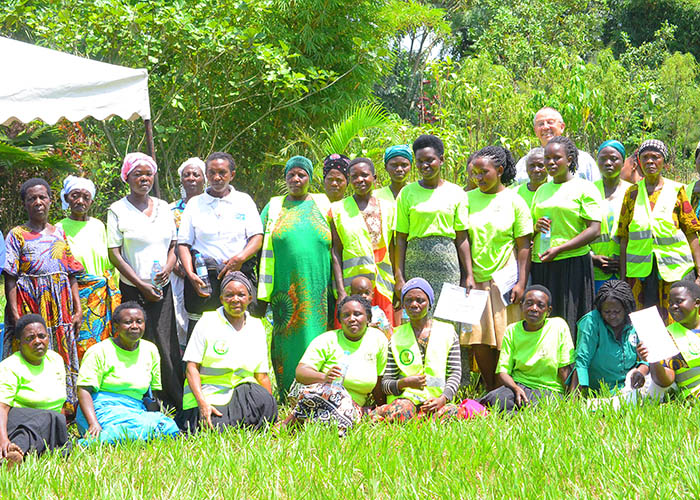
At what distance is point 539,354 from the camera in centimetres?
557

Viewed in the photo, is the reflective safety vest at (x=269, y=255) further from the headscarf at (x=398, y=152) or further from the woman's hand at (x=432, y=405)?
the woman's hand at (x=432, y=405)

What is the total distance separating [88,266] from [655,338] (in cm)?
399

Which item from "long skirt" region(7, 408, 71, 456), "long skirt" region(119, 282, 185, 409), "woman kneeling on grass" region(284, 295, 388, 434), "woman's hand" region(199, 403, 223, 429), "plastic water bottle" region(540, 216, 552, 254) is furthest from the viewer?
"plastic water bottle" region(540, 216, 552, 254)

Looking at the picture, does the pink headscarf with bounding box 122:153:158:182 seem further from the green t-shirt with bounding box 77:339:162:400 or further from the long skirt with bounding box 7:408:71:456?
the long skirt with bounding box 7:408:71:456

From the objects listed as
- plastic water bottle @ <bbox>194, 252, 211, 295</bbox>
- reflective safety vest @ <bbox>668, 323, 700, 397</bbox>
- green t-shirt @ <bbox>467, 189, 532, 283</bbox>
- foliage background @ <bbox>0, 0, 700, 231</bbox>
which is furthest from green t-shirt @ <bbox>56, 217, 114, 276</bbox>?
foliage background @ <bbox>0, 0, 700, 231</bbox>

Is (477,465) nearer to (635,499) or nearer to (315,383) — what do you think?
(635,499)

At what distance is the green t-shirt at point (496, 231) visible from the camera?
19.5ft

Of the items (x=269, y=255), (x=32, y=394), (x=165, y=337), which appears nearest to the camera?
(x=32, y=394)

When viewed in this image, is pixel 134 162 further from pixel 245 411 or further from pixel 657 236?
pixel 657 236

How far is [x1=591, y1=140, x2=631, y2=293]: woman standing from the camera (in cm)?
630

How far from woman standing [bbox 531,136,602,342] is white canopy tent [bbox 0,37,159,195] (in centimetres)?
378

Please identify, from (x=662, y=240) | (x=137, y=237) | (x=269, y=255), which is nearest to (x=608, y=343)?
(x=662, y=240)

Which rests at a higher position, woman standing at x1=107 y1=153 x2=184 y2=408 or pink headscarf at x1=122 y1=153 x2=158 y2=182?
pink headscarf at x1=122 y1=153 x2=158 y2=182

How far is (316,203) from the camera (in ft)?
20.1
